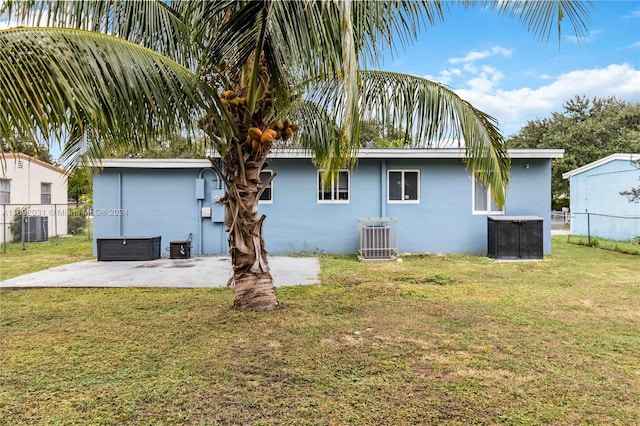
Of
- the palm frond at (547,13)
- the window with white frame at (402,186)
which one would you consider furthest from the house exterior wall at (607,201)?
the palm frond at (547,13)

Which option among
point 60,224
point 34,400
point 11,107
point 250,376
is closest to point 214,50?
point 11,107

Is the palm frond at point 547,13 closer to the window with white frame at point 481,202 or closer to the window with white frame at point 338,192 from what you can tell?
the window with white frame at point 338,192

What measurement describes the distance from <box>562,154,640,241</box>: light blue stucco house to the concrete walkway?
973 centimetres

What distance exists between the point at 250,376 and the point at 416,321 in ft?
7.20

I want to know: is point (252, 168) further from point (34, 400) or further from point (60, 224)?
point (60, 224)

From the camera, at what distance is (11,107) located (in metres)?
2.02

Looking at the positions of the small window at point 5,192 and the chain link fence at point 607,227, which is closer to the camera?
the chain link fence at point 607,227

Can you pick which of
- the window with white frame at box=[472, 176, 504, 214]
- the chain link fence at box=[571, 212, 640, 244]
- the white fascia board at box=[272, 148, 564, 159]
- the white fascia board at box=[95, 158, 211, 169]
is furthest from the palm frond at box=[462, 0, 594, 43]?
the chain link fence at box=[571, 212, 640, 244]

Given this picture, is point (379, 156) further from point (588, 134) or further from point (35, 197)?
point (588, 134)

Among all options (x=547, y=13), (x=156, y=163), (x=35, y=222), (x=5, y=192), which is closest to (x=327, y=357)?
(x=547, y=13)

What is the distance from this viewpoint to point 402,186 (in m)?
10.2

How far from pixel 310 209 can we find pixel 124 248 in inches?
187

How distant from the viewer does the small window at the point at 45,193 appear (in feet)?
50.0

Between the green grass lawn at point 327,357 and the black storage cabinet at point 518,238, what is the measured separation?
3058mm
